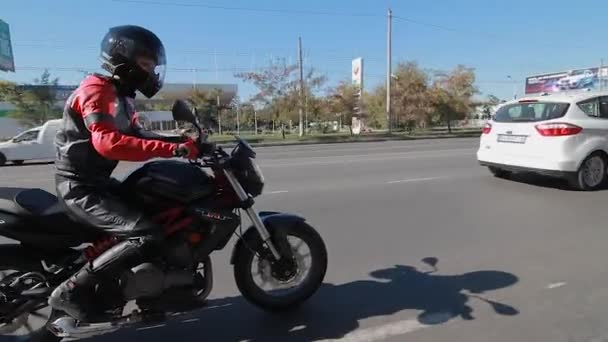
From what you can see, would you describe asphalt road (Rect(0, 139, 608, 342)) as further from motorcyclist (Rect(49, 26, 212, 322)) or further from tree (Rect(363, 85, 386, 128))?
tree (Rect(363, 85, 386, 128))

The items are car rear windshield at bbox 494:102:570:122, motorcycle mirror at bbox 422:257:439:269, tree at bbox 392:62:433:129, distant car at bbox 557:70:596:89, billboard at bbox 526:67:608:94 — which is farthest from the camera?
distant car at bbox 557:70:596:89

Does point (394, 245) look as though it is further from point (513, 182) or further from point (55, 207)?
point (513, 182)

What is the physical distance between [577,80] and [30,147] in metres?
66.6

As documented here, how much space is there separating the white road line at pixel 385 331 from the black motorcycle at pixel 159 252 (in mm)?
1016

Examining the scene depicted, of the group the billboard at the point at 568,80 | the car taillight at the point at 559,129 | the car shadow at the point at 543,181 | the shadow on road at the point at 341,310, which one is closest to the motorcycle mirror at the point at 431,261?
the shadow on road at the point at 341,310

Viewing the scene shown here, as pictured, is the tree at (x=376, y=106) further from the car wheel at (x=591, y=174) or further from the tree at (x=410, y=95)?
the car wheel at (x=591, y=174)

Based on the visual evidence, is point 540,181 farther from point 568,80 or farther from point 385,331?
point 568,80

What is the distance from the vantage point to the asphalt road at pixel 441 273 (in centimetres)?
306

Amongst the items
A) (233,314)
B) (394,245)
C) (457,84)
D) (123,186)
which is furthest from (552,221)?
(457,84)

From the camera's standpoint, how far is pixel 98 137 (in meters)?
2.46

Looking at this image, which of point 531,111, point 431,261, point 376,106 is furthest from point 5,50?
point 431,261

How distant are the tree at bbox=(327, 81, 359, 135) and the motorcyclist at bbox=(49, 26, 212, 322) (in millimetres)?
36326

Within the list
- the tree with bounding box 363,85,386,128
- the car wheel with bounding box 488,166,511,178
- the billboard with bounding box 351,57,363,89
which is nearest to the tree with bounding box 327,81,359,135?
the tree with bounding box 363,85,386,128

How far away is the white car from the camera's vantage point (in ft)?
24.7
